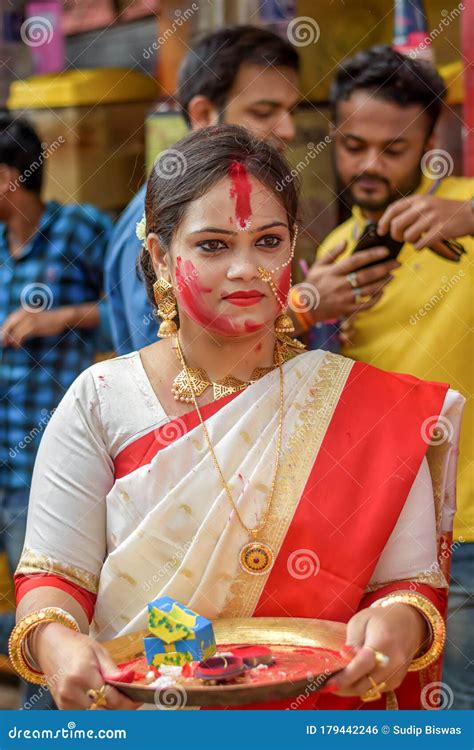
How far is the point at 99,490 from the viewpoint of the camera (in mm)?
3023

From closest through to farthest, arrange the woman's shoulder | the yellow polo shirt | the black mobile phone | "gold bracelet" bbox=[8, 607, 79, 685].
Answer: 1. "gold bracelet" bbox=[8, 607, 79, 685]
2. the woman's shoulder
3. the yellow polo shirt
4. the black mobile phone

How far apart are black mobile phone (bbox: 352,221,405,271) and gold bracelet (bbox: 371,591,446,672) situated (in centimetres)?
157

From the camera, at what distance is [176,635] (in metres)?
2.77

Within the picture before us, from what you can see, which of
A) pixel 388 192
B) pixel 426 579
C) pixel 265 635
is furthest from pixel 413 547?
pixel 388 192

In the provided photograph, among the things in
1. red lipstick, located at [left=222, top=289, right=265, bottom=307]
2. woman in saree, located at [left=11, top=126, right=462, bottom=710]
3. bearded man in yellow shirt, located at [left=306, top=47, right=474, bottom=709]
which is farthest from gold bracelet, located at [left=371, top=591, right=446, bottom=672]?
bearded man in yellow shirt, located at [left=306, top=47, right=474, bottom=709]

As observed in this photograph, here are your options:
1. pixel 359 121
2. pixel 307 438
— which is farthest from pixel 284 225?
pixel 359 121

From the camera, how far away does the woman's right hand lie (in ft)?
9.07

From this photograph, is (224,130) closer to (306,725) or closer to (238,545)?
(238,545)

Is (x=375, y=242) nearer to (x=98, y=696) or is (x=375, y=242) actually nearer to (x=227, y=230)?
(x=227, y=230)

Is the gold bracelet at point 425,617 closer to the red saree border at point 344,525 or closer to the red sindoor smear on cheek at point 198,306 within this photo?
the red saree border at point 344,525

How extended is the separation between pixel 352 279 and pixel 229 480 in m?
1.43

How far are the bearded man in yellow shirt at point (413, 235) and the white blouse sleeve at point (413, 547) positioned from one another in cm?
107

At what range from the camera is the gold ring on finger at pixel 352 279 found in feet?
14.0

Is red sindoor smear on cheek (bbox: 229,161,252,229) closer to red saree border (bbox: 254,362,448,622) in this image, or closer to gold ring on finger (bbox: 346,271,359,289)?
red saree border (bbox: 254,362,448,622)
